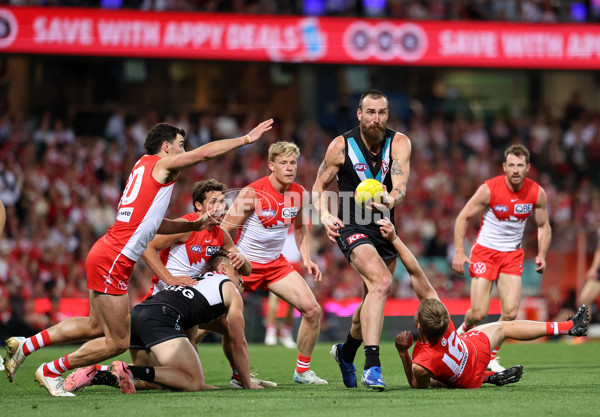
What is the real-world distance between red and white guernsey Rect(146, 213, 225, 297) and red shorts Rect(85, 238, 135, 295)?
1305 mm

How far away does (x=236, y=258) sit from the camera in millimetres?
8836

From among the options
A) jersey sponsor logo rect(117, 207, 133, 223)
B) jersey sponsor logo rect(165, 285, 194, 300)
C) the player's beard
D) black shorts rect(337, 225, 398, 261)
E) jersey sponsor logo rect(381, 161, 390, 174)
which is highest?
the player's beard

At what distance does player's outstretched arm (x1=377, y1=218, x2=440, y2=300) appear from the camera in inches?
321

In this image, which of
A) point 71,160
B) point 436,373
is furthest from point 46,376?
point 71,160

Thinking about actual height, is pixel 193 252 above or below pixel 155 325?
above

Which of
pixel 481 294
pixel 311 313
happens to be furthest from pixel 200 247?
pixel 481 294

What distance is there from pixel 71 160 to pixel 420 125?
9.29 m

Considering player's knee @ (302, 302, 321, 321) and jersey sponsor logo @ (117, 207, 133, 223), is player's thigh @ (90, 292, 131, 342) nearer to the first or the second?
jersey sponsor logo @ (117, 207, 133, 223)

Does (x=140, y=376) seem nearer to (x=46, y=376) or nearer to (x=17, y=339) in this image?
(x=46, y=376)

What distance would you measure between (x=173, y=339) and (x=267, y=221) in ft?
8.05

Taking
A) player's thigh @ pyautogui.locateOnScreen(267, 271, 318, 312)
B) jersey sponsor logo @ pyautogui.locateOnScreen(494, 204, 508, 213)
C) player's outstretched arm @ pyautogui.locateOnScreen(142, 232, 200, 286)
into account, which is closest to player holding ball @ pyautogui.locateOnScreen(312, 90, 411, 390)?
player's thigh @ pyautogui.locateOnScreen(267, 271, 318, 312)

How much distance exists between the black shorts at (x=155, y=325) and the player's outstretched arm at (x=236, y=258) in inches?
37.7

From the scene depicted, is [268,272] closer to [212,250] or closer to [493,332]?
[212,250]

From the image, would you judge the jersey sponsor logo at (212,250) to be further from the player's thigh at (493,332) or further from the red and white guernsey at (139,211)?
the player's thigh at (493,332)
